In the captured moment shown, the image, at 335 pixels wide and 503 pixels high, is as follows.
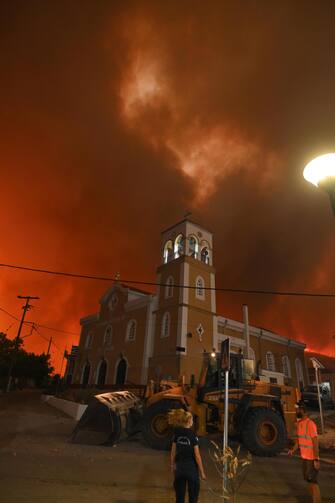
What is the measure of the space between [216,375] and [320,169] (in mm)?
9134

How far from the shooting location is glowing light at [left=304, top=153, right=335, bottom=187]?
474 cm

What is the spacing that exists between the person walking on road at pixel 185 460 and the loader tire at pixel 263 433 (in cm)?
634

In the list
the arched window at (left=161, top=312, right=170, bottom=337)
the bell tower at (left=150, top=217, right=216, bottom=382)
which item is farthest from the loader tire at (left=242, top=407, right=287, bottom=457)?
the arched window at (left=161, top=312, right=170, bottom=337)

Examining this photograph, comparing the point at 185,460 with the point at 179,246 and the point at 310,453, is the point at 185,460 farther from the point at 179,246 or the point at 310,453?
the point at 179,246

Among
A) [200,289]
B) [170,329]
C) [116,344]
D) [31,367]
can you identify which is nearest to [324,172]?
[170,329]

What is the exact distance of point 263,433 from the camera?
406 inches

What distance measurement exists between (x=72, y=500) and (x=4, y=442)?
5.97m

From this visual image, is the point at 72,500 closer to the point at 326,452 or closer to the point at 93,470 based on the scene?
the point at 93,470

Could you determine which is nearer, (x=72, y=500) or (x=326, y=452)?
(x=72, y=500)

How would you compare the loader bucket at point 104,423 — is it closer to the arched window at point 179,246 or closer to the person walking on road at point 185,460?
the person walking on road at point 185,460

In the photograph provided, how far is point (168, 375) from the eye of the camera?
2402 cm

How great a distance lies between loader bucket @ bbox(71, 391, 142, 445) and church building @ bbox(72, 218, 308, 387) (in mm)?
11916

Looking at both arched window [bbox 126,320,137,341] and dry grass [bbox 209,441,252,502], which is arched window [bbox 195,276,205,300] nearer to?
arched window [bbox 126,320,137,341]

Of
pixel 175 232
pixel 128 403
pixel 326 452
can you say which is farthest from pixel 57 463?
pixel 175 232
